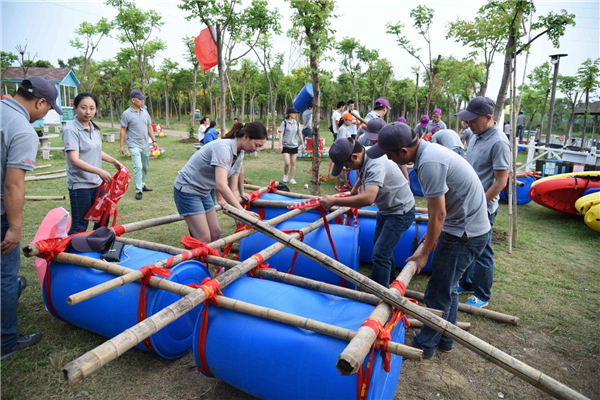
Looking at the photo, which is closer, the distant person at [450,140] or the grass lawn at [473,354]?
the grass lawn at [473,354]

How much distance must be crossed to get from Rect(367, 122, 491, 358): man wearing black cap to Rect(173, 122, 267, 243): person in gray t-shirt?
138cm

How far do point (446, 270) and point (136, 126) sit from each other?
22.2 ft

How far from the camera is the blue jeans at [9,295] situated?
2.72 meters

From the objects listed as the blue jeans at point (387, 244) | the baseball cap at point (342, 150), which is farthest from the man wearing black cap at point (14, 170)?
the blue jeans at point (387, 244)

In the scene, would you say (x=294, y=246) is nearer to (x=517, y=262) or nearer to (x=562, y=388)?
(x=562, y=388)

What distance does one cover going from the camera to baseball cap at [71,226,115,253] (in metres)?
3.03

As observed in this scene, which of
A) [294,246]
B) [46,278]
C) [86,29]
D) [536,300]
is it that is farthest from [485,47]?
[86,29]

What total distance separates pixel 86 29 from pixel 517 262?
2726cm

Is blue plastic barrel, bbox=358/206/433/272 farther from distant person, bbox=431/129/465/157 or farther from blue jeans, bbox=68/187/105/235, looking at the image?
blue jeans, bbox=68/187/105/235

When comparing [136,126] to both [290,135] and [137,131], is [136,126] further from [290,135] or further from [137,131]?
[290,135]

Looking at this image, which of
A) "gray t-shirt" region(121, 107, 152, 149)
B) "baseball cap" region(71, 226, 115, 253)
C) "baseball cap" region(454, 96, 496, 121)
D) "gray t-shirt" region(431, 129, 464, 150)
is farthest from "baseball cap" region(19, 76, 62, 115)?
"gray t-shirt" region(431, 129, 464, 150)

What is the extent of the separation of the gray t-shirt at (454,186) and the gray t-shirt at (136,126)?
651 cm

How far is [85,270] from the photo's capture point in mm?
2951

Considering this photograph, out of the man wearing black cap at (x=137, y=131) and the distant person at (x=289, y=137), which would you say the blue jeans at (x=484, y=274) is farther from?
the man wearing black cap at (x=137, y=131)
